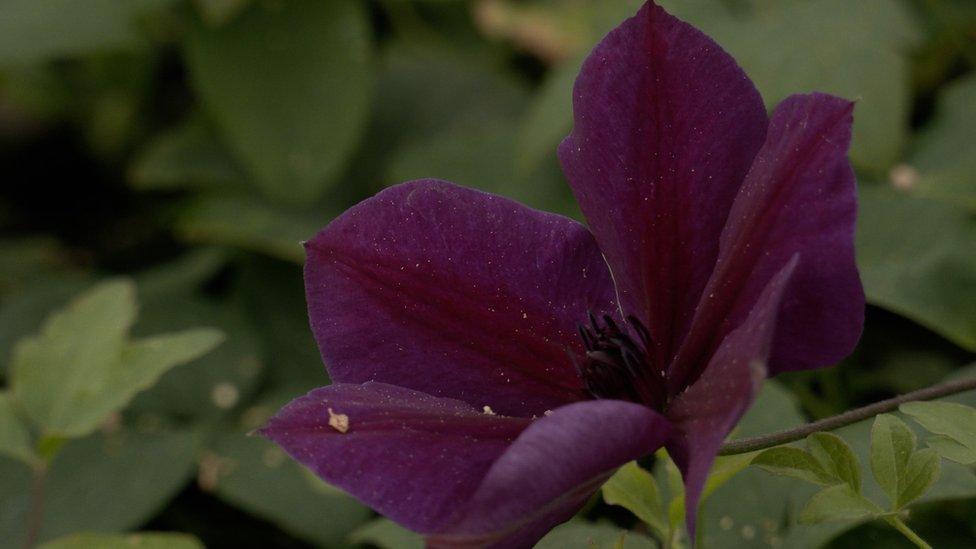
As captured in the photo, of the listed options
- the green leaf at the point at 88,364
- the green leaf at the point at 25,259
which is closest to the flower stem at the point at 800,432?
the green leaf at the point at 88,364

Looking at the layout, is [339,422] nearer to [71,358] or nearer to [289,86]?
[71,358]

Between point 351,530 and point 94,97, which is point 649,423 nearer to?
point 351,530

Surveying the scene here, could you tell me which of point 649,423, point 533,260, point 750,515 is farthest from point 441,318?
point 750,515

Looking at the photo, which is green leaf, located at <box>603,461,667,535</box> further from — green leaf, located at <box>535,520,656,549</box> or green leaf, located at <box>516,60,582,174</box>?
green leaf, located at <box>516,60,582,174</box>

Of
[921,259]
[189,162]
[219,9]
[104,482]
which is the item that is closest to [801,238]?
[921,259]

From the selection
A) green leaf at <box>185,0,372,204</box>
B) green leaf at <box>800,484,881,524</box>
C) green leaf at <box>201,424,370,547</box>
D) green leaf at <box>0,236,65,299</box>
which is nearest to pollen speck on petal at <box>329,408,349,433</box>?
green leaf at <box>800,484,881,524</box>

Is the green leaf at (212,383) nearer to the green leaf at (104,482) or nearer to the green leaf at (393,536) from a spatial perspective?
the green leaf at (104,482)

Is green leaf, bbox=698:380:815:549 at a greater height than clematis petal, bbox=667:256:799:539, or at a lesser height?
lesser

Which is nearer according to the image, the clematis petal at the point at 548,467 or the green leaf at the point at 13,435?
the clematis petal at the point at 548,467
